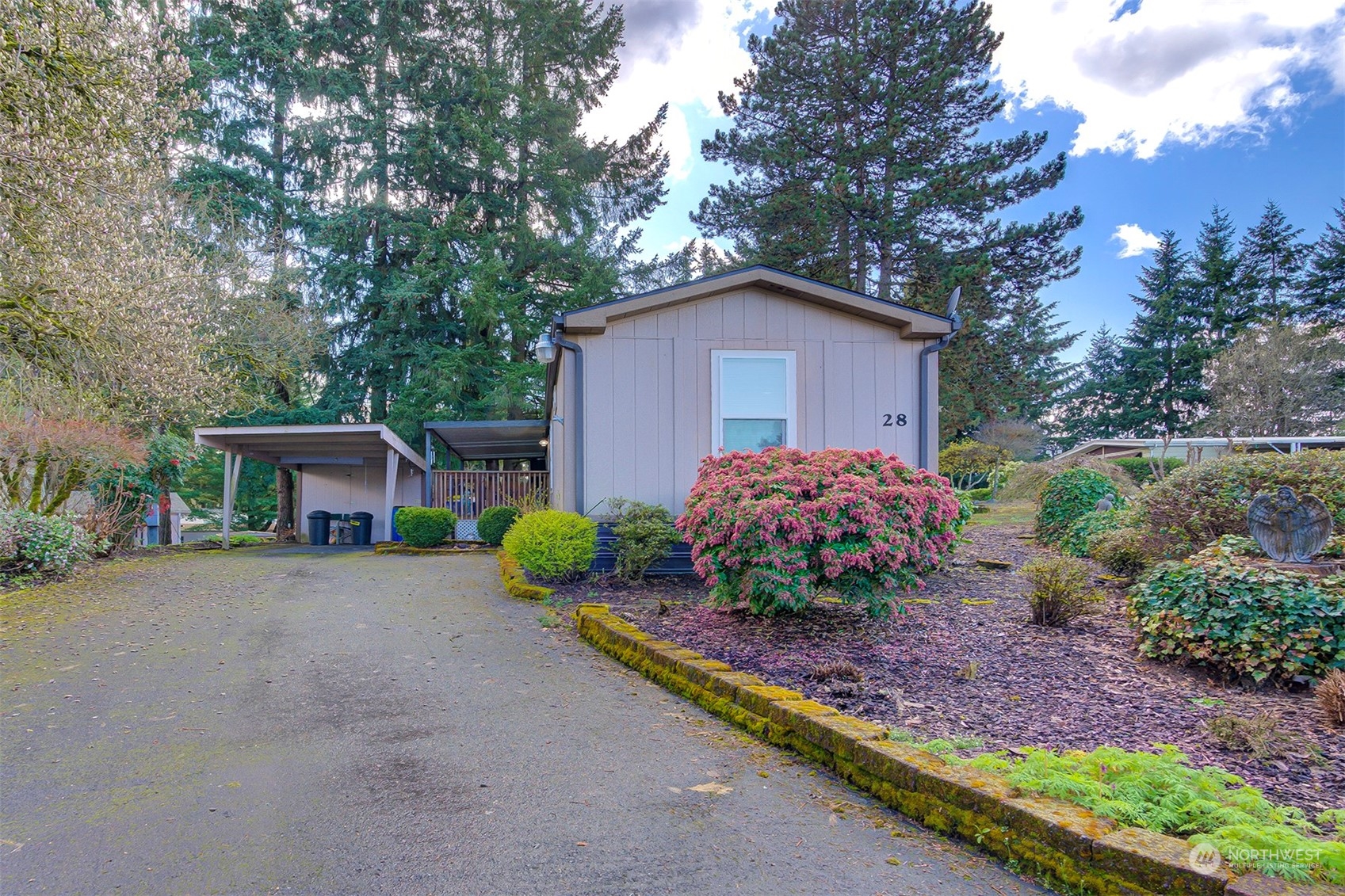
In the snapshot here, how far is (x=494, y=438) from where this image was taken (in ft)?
53.7

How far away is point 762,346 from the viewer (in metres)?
8.59

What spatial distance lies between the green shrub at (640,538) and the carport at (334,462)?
761 centimetres

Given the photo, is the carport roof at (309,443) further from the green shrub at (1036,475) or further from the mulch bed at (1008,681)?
the green shrub at (1036,475)

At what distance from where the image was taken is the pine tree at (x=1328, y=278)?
1068 inches

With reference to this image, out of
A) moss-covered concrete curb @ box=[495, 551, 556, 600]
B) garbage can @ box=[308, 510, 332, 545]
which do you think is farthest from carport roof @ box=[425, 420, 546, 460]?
moss-covered concrete curb @ box=[495, 551, 556, 600]

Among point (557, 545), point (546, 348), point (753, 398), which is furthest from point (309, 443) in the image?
point (753, 398)

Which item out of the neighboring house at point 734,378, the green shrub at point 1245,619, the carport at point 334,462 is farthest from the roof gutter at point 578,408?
the carport at point 334,462

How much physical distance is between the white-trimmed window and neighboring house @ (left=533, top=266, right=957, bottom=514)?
0.01 m

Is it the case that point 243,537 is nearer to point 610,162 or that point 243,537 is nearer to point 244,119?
point 244,119

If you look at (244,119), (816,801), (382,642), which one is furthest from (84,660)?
(244,119)

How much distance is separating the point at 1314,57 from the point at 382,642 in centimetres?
1732

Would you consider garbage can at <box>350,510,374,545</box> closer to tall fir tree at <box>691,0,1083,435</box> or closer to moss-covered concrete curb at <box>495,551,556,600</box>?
moss-covered concrete curb at <box>495,551,556,600</box>

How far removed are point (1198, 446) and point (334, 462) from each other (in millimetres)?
20466

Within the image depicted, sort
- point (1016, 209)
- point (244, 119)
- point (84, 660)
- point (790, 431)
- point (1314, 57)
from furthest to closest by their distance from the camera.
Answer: point (244, 119) < point (1016, 209) < point (1314, 57) < point (790, 431) < point (84, 660)
